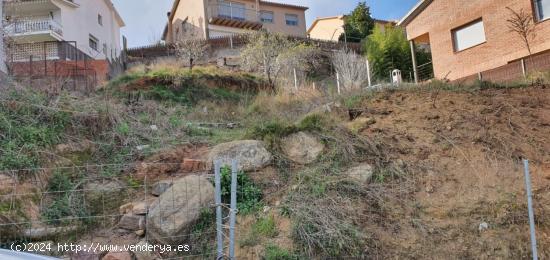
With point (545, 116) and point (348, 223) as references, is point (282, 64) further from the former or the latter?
point (348, 223)

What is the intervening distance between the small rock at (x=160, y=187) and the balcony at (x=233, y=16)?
2538 cm

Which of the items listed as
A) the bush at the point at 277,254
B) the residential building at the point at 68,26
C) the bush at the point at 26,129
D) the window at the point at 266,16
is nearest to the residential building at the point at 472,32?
the window at the point at 266,16

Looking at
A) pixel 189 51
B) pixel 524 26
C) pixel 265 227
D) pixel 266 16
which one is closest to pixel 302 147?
pixel 265 227

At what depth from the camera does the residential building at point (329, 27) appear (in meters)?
36.2

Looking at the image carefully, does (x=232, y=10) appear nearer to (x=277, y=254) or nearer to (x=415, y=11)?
(x=415, y=11)

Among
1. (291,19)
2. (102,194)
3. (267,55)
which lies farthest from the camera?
(291,19)

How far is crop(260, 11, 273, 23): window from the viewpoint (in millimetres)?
34013

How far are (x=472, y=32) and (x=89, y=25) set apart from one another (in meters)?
24.0

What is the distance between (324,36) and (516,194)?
113 feet

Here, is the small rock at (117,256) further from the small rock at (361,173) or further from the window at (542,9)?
the window at (542,9)

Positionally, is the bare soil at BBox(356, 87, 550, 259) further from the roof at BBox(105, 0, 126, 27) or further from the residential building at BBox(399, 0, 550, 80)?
the roof at BBox(105, 0, 126, 27)

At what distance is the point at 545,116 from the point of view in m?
8.87

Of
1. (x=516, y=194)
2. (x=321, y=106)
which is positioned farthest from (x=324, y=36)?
(x=516, y=194)

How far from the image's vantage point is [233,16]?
104 feet
